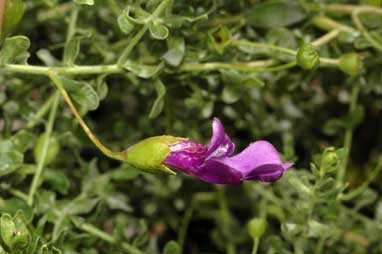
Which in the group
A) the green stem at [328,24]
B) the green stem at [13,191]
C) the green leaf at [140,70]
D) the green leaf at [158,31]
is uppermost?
the green stem at [328,24]

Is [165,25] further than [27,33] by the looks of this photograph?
No

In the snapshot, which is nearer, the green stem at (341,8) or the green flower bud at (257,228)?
the green flower bud at (257,228)

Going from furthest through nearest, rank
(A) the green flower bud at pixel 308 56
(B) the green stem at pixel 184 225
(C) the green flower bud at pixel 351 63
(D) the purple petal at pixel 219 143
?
1. (B) the green stem at pixel 184 225
2. (C) the green flower bud at pixel 351 63
3. (A) the green flower bud at pixel 308 56
4. (D) the purple petal at pixel 219 143

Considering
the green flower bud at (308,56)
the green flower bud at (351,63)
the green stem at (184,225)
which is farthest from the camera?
the green stem at (184,225)

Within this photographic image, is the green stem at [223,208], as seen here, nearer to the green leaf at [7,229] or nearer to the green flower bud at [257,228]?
the green flower bud at [257,228]

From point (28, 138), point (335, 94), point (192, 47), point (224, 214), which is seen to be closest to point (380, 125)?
point (335, 94)

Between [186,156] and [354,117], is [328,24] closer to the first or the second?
[354,117]

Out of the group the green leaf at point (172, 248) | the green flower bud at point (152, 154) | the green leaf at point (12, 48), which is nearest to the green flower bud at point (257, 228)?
the green leaf at point (172, 248)

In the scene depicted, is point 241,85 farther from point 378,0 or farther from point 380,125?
point 380,125

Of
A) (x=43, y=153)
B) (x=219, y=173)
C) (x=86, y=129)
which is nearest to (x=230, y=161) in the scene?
(x=219, y=173)

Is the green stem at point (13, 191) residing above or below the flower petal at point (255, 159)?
below
